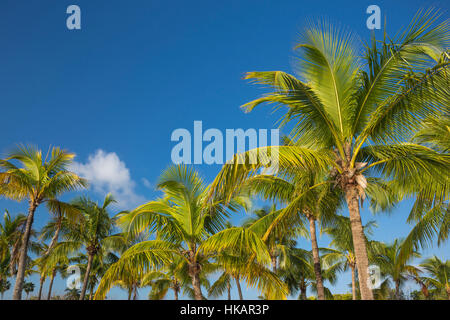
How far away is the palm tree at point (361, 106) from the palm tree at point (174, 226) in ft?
10.3

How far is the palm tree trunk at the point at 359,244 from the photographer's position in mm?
6989

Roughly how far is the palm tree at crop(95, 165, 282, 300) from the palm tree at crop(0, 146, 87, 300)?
17.8ft

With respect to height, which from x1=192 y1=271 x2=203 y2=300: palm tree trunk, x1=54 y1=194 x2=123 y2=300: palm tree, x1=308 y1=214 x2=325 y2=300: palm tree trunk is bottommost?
x1=192 y1=271 x2=203 y2=300: palm tree trunk

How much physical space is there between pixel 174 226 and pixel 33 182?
22.9ft

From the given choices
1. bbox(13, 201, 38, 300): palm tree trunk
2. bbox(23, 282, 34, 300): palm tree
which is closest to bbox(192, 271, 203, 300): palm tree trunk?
bbox(13, 201, 38, 300): palm tree trunk

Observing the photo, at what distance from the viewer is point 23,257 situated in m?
12.8

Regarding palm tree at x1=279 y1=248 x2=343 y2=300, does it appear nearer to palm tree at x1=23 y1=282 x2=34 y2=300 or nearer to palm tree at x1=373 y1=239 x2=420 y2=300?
palm tree at x1=373 y1=239 x2=420 y2=300

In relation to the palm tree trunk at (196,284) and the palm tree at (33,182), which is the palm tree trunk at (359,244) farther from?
the palm tree at (33,182)

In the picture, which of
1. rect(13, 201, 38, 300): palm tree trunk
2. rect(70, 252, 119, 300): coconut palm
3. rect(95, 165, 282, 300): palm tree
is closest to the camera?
rect(95, 165, 282, 300): palm tree

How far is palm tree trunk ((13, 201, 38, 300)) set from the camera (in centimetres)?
1262

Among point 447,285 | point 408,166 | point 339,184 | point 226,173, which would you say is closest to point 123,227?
point 226,173

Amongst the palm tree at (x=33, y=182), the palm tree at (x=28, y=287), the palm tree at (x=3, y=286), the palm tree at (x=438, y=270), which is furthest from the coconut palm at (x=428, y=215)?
the palm tree at (x=28, y=287)

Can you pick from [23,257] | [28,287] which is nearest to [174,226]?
[23,257]

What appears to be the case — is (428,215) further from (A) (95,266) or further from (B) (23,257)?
(A) (95,266)
